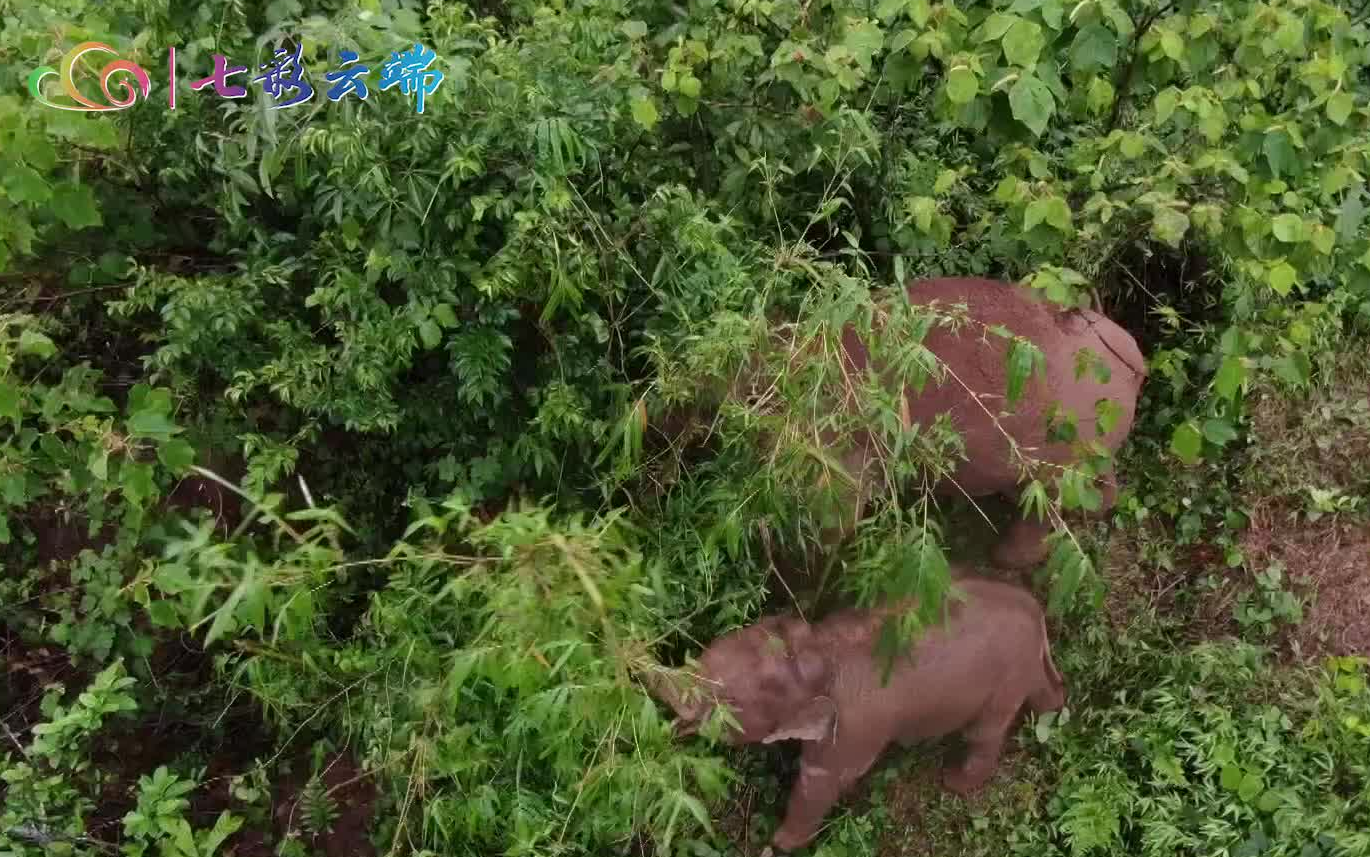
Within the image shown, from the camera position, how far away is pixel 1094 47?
7.77 feet

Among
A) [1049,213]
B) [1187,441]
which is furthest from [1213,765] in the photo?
[1049,213]

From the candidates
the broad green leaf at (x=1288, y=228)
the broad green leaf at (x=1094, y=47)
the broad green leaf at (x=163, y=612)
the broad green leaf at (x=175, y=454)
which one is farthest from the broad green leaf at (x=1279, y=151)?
the broad green leaf at (x=163, y=612)

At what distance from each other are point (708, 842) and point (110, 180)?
238 cm

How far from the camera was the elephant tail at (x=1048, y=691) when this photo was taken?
2904 millimetres

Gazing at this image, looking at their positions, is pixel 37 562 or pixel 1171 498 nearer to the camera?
pixel 37 562

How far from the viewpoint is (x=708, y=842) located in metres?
2.84

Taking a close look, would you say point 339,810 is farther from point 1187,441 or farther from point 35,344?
point 1187,441

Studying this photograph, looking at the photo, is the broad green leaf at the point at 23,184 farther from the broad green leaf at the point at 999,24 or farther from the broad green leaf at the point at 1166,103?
the broad green leaf at the point at 1166,103

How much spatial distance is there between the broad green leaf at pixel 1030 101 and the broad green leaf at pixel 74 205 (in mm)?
2129

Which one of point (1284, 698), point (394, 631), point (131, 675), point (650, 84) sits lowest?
point (1284, 698)

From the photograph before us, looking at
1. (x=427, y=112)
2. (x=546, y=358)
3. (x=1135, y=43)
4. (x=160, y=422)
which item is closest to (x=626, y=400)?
(x=546, y=358)

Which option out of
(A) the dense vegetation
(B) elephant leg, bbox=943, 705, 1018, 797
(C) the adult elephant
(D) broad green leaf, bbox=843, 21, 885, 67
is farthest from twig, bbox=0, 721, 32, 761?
(D) broad green leaf, bbox=843, 21, 885, 67

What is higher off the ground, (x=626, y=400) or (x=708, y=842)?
(x=626, y=400)

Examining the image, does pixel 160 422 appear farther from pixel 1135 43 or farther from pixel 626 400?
pixel 1135 43
